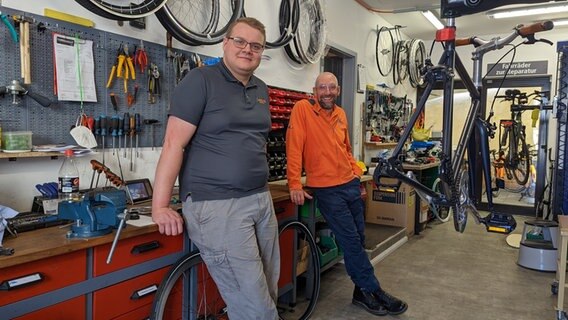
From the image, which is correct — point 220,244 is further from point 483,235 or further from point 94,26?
point 483,235

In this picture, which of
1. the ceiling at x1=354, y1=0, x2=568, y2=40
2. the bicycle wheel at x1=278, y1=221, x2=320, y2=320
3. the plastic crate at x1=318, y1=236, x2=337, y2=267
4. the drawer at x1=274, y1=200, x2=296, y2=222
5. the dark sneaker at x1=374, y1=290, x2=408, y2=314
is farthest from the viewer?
the ceiling at x1=354, y1=0, x2=568, y2=40

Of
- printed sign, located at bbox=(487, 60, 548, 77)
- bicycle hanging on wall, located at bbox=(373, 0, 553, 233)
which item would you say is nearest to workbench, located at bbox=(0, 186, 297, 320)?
bicycle hanging on wall, located at bbox=(373, 0, 553, 233)

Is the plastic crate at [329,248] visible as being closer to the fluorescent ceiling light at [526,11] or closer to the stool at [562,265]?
the stool at [562,265]

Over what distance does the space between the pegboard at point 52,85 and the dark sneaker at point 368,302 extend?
1.76 metres

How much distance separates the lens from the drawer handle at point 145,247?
168cm

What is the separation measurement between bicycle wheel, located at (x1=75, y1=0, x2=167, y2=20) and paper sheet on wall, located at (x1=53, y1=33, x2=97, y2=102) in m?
0.16

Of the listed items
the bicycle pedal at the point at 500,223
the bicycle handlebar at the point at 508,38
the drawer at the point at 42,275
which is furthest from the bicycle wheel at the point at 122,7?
the bicycle pedal at the point at 500,223

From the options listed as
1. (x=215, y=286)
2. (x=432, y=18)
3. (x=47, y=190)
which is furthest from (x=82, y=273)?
(x=432, y=18)

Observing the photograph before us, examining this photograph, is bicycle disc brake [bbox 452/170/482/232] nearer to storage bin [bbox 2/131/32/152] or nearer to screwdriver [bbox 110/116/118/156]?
screwdriver [bbox 110/116/118/156]

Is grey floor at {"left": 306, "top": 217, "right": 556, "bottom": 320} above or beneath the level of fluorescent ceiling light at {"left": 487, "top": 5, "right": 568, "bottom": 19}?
beneath

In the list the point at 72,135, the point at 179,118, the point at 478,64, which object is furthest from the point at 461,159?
the point at 72,135

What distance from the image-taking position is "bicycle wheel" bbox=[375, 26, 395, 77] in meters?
5.65

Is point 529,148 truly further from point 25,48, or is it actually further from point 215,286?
point 25,48

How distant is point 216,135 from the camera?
1597mm
